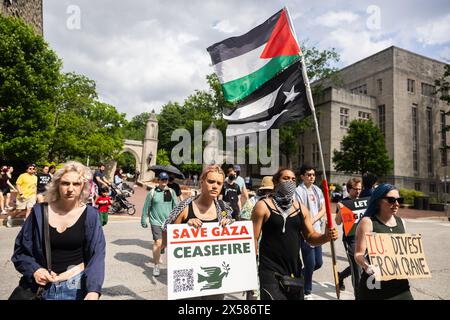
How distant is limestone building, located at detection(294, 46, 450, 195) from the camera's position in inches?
1591

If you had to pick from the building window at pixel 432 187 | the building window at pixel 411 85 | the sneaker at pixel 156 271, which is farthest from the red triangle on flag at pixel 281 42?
the building window at pixel 432 187

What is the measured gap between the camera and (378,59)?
42406 millimetres

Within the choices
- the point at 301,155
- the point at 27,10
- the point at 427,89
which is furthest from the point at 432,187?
the point at 27,10

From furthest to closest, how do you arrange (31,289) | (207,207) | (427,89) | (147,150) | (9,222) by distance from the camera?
(147,150) < (427,89) < (9,222) < (207,207) < (31,289)

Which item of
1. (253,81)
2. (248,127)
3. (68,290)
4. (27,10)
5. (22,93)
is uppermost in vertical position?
(27,10)

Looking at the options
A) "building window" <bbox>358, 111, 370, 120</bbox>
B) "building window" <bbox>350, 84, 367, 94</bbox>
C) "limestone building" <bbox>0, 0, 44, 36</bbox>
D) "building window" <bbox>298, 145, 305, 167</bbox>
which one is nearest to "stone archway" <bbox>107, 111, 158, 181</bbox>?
"limestone building" <bbox>0, 0, 44, 36</bbox>

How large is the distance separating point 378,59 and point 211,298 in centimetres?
4781

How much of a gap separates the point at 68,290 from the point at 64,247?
0.33m

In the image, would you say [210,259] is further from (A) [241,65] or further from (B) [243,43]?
(B) [243,43]

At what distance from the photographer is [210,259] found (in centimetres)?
286

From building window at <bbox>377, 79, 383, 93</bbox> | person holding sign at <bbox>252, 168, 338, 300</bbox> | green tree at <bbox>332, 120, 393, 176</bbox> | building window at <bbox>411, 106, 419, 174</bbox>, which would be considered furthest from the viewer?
building window at <bbox>377, 79, 383, 93</bbox>

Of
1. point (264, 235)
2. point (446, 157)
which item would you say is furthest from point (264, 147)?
point (264, 235)

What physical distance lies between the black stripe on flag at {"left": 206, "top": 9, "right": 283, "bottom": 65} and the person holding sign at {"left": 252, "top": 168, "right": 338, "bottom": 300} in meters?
3.01

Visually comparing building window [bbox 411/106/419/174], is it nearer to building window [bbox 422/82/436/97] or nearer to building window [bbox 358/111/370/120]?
building window [bbox 422/82/436/97]
